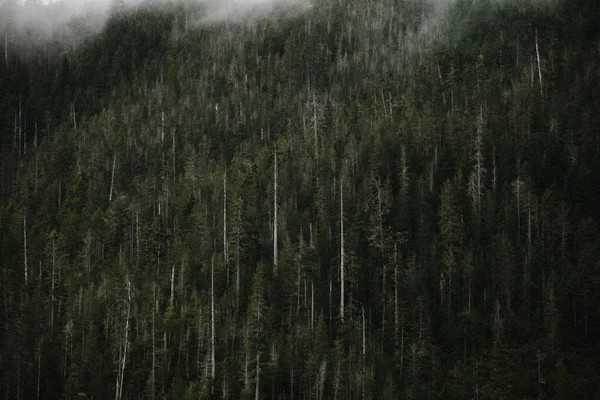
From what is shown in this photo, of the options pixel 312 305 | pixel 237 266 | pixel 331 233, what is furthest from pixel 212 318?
pixel 331 233

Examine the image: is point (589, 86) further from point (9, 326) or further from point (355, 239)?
point (9, 326)

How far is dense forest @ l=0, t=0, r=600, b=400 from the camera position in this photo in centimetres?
5238

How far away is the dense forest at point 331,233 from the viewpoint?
52.4 metres

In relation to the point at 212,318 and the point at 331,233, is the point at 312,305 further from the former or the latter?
the point at 331,233

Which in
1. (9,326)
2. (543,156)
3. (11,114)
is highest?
(11,114)

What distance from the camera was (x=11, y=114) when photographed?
15425 cm

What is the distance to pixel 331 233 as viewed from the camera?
233ft

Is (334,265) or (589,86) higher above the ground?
(589,86)

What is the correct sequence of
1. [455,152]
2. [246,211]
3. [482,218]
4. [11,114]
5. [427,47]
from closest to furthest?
[482,218]
[246,211]
[455,152]
[427,47]
[11,114]

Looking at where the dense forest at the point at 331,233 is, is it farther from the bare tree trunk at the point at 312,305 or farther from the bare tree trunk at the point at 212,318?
the bare tree trunk at the point at 212,318

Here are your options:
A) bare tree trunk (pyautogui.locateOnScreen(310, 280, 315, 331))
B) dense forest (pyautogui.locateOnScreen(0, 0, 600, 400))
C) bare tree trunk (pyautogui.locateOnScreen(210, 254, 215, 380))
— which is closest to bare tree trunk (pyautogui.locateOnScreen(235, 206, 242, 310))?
dense forest (pyautogui.locateOnScreen(0, 0, 600, 400))

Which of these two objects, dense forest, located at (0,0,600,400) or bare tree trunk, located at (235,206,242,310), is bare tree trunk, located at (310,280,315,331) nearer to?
dense forest, located at (0,0,600,400)

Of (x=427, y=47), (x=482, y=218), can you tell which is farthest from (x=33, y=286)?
(x=427, y=47)

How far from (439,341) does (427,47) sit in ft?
323
